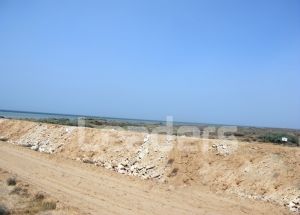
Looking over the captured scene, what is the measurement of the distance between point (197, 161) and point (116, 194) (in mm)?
5825

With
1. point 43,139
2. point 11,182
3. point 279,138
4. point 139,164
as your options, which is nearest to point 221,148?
point 139,164

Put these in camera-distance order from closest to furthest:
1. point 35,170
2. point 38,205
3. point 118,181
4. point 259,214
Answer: point 38,205, point 259,214, point 118,181, point 35,170

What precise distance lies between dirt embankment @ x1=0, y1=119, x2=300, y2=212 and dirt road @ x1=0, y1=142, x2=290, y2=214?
2.86 ft

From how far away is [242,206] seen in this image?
10.3 m

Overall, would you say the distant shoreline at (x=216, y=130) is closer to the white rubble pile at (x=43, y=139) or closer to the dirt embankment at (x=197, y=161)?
the dirt embankment at (x=197, y=161)

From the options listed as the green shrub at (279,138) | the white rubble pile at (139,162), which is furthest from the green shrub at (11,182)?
the green shrub at (279,138)

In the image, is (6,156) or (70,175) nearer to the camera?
(70,175)

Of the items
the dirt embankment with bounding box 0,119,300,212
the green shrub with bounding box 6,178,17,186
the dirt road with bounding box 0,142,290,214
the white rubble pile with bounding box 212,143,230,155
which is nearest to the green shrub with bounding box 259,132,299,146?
the dirt embankment with bounding box 0,119,300,212

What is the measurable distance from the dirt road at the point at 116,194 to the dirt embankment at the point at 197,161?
2.86 ft

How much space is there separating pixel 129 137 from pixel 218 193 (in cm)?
879

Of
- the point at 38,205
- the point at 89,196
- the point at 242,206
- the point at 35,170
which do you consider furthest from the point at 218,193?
the point at 35,170

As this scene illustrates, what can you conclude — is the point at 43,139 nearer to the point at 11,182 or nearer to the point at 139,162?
the point at 139,162

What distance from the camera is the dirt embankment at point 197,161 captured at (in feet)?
37.8

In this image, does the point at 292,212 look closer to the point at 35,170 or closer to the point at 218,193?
the point at 218,193
